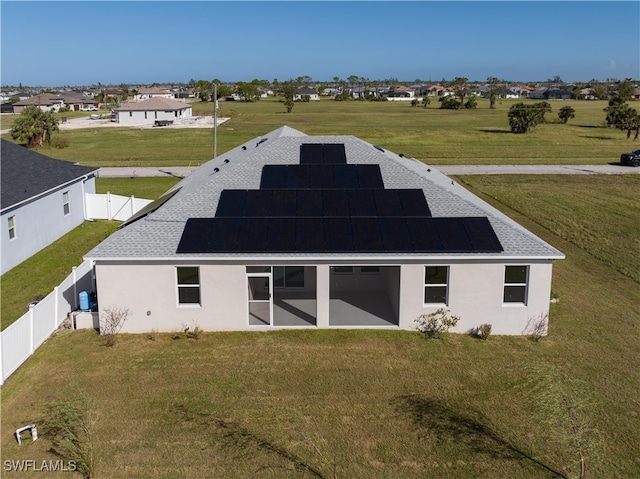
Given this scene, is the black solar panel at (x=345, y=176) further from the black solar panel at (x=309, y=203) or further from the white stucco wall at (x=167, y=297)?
the white stucco wall at (x=167, y=297)

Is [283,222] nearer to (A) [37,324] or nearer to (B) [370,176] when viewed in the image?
(B) [370,176]

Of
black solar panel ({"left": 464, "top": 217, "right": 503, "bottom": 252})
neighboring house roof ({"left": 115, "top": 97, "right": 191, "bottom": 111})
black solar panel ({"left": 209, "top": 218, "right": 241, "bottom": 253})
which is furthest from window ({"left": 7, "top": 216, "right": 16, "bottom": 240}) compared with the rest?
neighboring house roof ({"left": 115, "top": 97, "right": 191, "bottom": 111})

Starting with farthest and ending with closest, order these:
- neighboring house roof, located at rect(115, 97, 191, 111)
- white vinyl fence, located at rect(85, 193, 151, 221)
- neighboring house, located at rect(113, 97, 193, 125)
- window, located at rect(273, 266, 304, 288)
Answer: neighboring house roof, located at rect(115, 97, 191, 111)
neighboring house, located at rect(113, 97, 193, 125)
white vinyl fence, located at rect(85, 193, 151, 221)
window, located at rect(273, 266, 304, 288)

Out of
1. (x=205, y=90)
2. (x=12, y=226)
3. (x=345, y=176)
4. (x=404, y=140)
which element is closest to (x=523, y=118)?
(x=404, y=140)

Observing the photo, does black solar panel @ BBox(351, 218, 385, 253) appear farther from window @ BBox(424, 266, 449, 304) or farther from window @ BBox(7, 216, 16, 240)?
window @ BBox(7, 216, 16, 240)

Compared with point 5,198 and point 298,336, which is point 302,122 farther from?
point 298,336

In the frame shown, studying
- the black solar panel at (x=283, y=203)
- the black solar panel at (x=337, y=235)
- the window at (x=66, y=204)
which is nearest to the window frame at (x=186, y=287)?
the black solar panel at (x=283, y=203)
